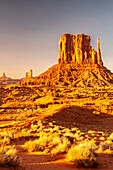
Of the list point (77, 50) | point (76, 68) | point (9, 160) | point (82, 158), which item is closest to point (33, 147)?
point (9, 160)

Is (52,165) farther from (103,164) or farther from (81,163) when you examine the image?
(103,164)

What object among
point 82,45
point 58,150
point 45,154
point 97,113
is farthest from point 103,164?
point 82,45

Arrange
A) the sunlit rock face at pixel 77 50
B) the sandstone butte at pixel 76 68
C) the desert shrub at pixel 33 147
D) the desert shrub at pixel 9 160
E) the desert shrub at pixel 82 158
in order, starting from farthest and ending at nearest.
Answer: the sunlit rock face at pixel 77 50
the sandstone butte at pixel 76 68
the desert shrub at pixel 33 147
the desert shrub at pixel 82 158
the desert shrub at pixel 9 160

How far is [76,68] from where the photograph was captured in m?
91.3

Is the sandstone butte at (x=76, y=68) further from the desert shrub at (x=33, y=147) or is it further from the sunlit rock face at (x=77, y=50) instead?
the desert shrub at (x=33, y=147)

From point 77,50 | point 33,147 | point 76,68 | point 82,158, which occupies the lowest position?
point 33,147

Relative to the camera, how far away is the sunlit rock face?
3999 inches

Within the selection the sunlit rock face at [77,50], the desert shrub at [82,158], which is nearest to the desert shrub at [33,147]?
the desert shrub at [82,158]

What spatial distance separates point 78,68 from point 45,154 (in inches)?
3422

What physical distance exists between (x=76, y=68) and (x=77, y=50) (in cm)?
2035

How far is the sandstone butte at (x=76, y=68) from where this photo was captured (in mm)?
77312

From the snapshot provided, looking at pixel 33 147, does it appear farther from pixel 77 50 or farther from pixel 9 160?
pixel 77 50

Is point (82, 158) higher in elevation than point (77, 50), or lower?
lower

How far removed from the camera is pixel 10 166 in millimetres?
4766
